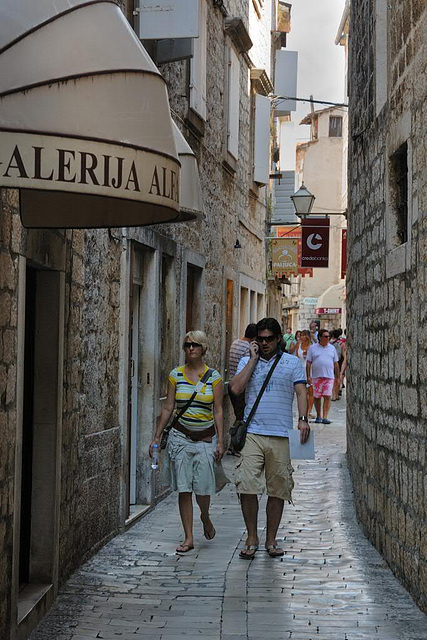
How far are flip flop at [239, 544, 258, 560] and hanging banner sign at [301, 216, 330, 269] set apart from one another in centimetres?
1329

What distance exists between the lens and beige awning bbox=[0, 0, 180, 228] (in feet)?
12.3

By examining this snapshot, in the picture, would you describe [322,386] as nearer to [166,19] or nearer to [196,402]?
[166,19]

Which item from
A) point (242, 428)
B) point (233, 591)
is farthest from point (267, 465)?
point (233, 591)

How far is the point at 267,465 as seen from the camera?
8.00 m

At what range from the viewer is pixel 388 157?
7.92 meters

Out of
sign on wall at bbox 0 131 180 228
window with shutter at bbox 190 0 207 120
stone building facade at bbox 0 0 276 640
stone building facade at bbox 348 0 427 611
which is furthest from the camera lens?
window with shutter at bbox 190 0 207 120

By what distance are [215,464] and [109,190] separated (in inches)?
179

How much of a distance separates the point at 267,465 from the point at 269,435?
0.73ft

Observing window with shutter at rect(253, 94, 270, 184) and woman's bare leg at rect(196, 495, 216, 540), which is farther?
window with shutter at rect(253, 94, 270, 184)

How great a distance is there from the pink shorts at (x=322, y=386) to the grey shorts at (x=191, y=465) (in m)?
9.36

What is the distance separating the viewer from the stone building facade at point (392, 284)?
6406 mm

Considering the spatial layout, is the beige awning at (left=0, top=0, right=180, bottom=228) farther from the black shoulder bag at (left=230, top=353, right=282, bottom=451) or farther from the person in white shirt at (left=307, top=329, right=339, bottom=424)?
the person in white shirt at (left=307, top=329, right=339, bottom=424)

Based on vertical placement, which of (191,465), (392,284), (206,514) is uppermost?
(392,284)

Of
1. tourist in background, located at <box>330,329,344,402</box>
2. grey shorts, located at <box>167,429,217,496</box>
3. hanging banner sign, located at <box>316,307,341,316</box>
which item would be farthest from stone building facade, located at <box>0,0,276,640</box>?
hanging banner sign, located at <box>316,307,341,316</box>
